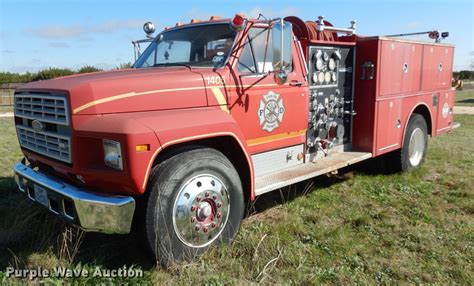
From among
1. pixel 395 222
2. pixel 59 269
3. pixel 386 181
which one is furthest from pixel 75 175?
pixel 386 181

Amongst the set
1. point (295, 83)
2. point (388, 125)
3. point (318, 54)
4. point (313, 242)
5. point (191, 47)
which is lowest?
point (313, 242)

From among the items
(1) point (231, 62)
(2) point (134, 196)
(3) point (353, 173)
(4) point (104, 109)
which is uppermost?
(1) point (231, 62)

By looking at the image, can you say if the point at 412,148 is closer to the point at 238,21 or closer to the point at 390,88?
the point at 390,88

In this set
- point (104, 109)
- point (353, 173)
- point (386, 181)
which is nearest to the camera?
point (104, 109)

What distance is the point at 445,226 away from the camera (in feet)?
14.5

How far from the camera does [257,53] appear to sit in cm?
434

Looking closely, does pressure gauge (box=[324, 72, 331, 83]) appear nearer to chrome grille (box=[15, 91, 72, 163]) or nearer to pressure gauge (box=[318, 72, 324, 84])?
pressure gauge (box=[318, 72, 324, 84])

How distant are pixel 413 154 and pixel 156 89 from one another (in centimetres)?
502

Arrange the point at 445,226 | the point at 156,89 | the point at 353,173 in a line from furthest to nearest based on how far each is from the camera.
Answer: the point at 353,173 < the point at 445,226 < the point at 156,89

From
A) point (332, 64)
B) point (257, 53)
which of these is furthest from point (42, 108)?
point (332, 64)

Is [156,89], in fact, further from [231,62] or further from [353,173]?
[353,173]

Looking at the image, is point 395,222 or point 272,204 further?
point 272,204

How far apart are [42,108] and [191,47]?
166 cm

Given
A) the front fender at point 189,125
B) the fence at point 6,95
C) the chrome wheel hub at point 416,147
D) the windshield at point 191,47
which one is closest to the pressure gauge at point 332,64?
the windshield at point 191,47
